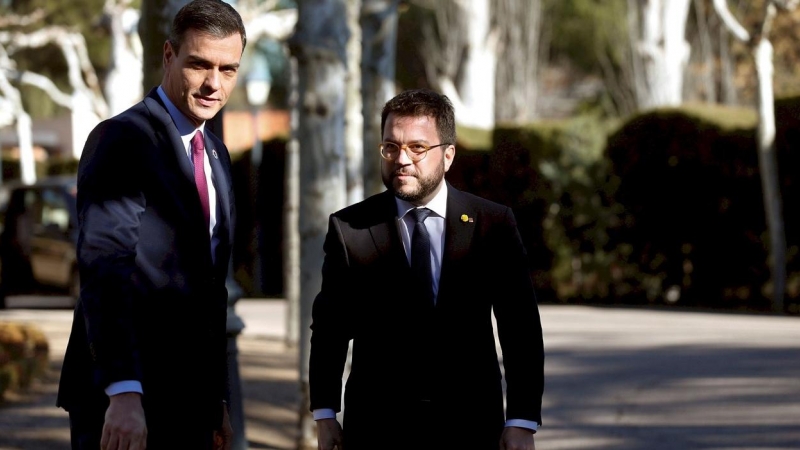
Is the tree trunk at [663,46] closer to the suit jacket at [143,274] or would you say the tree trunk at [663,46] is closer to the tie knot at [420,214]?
the tie knot at [420,214]

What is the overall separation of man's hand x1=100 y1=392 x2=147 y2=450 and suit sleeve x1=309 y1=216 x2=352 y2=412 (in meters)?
0.85

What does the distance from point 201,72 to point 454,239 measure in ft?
2.92

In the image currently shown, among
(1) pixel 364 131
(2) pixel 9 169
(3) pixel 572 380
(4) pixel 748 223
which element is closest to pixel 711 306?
(4) pixel 748 223

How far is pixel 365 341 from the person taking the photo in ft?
13.4

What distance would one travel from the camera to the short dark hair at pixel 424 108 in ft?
13.6

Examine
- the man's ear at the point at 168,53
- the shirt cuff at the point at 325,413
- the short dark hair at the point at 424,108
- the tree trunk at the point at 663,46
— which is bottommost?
the shirt cuff at the point at 325,413

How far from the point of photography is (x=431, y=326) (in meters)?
4.05

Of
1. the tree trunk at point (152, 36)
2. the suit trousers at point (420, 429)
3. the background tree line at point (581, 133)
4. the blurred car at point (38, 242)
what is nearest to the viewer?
the suit trousers at point (420, 429)

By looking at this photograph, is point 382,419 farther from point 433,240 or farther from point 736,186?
point 736,186

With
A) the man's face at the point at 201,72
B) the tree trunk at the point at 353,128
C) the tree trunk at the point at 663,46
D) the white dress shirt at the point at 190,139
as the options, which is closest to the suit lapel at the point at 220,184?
the white dress shirt at the point at 190,139

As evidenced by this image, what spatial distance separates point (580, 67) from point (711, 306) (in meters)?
28.5

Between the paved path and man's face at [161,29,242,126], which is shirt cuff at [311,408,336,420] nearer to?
man's face at [161,29,242,126]

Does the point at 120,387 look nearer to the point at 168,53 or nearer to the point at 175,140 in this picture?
the point at 175,140

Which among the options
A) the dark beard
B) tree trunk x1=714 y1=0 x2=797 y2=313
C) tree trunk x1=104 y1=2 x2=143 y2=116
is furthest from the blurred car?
the dark beard
